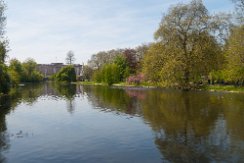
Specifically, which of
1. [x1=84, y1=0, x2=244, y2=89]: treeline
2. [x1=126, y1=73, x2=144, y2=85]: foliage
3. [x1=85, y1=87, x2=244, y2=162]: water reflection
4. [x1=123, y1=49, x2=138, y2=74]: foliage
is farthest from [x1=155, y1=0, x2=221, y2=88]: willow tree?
[x1=123, y1=49, x2=138, y2=74]: foliage

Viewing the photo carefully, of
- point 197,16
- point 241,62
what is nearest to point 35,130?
point 241,62

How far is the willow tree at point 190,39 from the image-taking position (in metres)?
77.4

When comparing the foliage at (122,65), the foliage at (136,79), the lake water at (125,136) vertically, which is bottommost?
the lake water at (125,136)

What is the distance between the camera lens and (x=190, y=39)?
79625mm

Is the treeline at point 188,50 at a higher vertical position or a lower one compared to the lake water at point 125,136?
higher

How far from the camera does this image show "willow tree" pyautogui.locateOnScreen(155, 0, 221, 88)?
77438 millimetres

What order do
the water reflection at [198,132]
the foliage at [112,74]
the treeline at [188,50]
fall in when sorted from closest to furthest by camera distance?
the water reflection at [198,132]
the treeline at [188,50]
the foliage at [112,74]

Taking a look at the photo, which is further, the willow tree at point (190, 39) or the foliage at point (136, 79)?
the foliage at point (136, 79)

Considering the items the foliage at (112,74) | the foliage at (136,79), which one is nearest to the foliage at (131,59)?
the foliage at (112,74)

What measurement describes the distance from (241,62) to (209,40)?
14.8 m

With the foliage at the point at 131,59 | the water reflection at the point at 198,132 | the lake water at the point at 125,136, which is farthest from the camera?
the foliage at the point at 131,59

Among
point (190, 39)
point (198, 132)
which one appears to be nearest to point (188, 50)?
point (190, 39)

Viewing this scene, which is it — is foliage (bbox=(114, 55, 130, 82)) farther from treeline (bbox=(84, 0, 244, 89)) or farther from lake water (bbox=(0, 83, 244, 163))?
lake water (bbox=(0, 83, 244, 163))

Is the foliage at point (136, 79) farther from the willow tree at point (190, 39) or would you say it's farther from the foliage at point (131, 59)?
the willow tree at point (190, 39)
